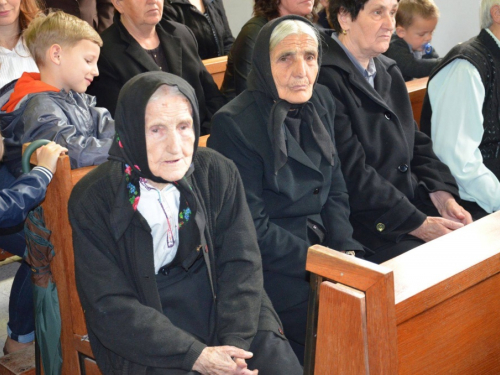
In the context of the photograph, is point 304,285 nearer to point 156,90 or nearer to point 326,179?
point 326,179

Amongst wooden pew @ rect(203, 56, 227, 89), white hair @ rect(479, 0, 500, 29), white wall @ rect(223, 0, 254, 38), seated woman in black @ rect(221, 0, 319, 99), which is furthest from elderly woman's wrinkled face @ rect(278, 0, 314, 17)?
white wall @ rect(223, 0, 254, 38)

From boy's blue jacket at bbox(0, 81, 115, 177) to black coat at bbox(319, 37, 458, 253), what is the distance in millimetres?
911

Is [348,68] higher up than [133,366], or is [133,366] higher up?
[348,68]

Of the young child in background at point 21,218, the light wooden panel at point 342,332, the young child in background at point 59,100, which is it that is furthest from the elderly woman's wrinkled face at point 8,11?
the light wooden panel at point 342,332

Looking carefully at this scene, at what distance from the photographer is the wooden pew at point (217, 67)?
3809mm

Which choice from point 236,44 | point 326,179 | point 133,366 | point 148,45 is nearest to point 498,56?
point 326,179

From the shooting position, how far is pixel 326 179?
238cm

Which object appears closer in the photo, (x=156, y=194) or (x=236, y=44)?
(x=156, y=194)

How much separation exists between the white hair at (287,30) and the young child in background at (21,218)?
32.5 inches

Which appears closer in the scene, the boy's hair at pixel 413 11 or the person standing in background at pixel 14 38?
the person standing in background at pixel 14 38

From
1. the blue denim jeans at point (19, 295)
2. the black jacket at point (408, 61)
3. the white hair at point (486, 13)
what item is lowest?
the blue denim jeans at point (19, 295)

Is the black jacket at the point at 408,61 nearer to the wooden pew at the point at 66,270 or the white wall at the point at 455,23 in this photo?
the white wall at the point at 455,23

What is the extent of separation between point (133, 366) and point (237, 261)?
0.41m

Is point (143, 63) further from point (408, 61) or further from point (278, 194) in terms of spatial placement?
point (408, 61)
